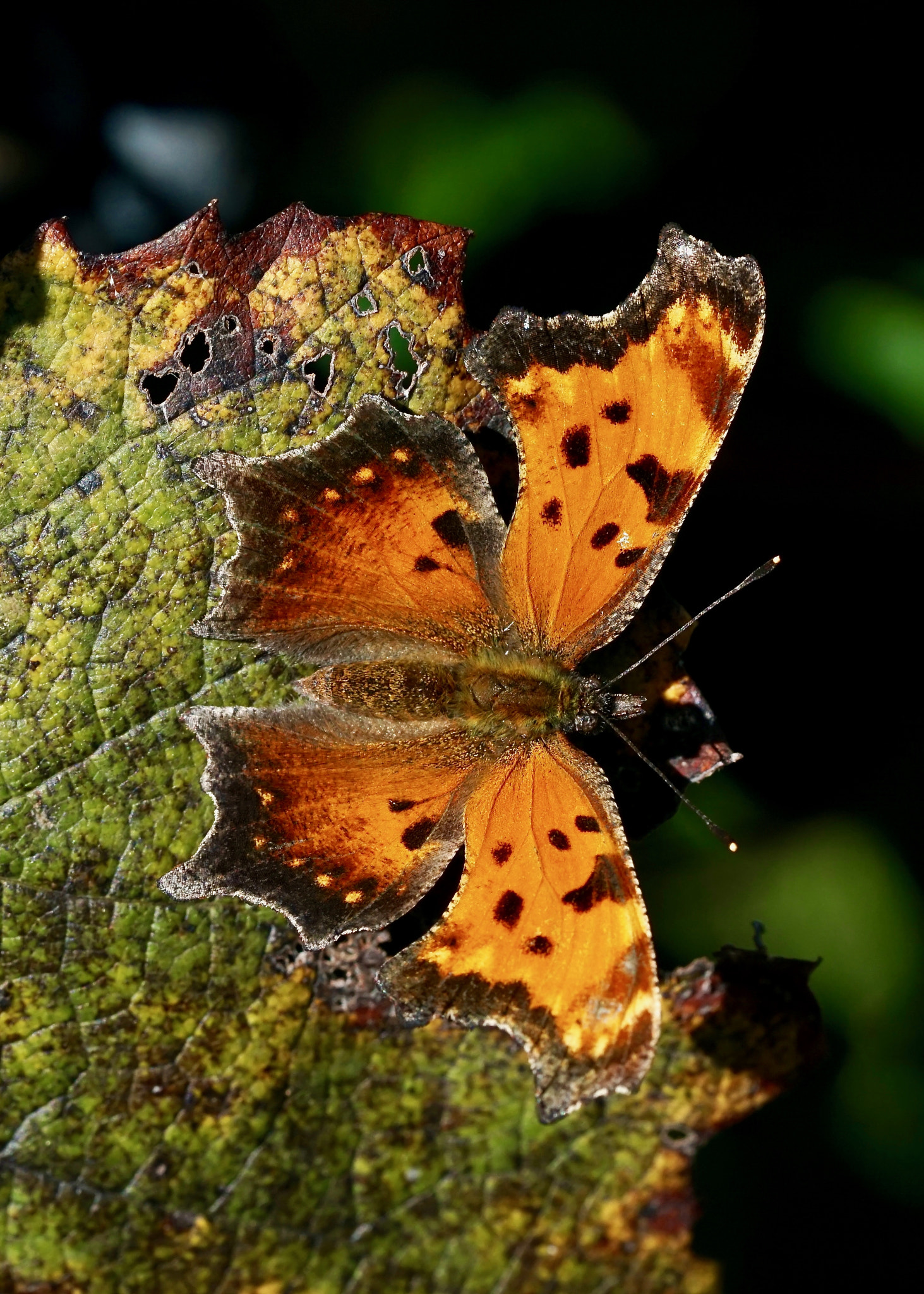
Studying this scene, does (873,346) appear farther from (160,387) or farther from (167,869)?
(167,869)

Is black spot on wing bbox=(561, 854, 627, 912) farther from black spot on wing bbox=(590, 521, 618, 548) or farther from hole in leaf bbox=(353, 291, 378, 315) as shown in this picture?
hole in leaf bbox=(353, 291, 378, 315)

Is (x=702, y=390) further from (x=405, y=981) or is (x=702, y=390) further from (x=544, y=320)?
(x=405, y=981)

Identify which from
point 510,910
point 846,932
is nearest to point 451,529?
point 510,910

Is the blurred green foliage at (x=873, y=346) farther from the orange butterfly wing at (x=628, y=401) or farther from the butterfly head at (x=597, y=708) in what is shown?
the butterfly head at (x=597, y=708)

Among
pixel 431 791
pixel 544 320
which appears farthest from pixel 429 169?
pixel 431 791

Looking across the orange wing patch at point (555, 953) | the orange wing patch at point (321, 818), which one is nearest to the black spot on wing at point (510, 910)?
the orange wing patch at point (555, 953)

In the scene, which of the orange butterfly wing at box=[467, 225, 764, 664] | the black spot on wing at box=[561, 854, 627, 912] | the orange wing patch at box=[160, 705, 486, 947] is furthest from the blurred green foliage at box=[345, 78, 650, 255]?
the black spot on wing at box=[561, 854, 627, 912]
